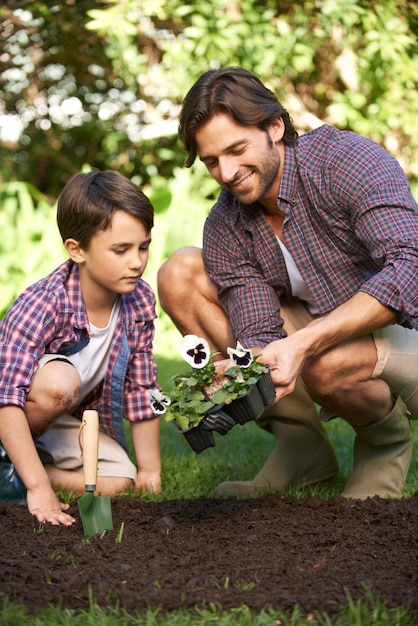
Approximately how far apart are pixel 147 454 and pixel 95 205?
0.83m

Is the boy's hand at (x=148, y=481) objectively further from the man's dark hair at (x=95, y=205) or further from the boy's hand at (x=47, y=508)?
the man's dark hair at (x=95, y=205)

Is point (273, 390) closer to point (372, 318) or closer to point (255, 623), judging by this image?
point (372, 318)

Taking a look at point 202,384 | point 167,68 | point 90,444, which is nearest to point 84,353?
point 90,444

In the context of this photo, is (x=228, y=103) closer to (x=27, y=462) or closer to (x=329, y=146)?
(x=329, y=146)

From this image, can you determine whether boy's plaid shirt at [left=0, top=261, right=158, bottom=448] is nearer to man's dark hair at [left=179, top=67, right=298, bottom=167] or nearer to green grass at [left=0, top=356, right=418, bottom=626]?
green grass at [left=0, top=356, right=418, bottom=626]

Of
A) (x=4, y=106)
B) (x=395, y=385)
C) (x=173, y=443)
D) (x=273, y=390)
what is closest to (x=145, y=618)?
(x=273, y=390)

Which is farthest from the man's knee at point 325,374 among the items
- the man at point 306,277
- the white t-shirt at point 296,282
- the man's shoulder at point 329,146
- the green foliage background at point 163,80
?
the green foliage background at point 163,80

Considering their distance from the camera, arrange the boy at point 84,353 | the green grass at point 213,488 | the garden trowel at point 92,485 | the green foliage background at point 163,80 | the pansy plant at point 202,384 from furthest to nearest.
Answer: the green foliage background at point 163,80 → the boy at point 84,353 → the garden trowel at point 92,485 → the pansy plant at point 202,384 → the green grass at point 213,488

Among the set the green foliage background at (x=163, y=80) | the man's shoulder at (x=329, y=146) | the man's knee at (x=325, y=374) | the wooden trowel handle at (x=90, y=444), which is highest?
the man's shoulder at (x=329, y=146)

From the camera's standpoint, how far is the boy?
2.51 meters

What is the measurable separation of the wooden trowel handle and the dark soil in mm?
154

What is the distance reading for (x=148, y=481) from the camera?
112 inches

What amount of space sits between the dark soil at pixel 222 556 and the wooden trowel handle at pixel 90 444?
0.51ft

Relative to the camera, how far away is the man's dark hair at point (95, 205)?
266 centimetres
